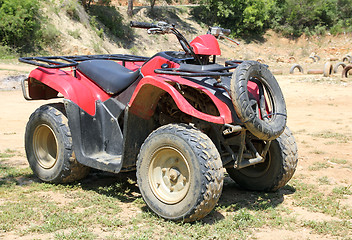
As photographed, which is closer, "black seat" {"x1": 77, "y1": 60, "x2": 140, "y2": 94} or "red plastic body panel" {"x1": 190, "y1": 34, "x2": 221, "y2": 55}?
"red plastic body panel" {"x1": 190, "y1": 34, "x2": 221, "y2": 55}

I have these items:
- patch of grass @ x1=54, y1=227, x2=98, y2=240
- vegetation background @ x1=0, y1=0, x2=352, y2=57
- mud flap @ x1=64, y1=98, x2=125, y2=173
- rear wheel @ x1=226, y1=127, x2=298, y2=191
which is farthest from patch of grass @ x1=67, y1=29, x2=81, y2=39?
patch of grass @ x1=54, y1=227, x2=98, y2=240

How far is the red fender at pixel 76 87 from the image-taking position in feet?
17.3

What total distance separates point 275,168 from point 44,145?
114 inches

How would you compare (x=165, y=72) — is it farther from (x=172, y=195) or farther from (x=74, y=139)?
(x=74, y=139)

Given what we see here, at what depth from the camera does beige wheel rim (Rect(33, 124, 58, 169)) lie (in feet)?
18.8

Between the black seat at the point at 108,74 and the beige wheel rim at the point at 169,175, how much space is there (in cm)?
107

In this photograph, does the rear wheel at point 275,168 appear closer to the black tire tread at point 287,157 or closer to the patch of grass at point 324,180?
the black tire tread at point 287,157

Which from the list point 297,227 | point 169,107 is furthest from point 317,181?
point 169,107

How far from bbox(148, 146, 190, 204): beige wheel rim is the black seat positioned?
42.2 inches

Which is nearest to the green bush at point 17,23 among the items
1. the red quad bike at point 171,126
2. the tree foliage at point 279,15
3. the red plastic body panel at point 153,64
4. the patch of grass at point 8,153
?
the patch of grass at point 8,153

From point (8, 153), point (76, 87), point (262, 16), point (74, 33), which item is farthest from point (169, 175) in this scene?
point (262, 16)

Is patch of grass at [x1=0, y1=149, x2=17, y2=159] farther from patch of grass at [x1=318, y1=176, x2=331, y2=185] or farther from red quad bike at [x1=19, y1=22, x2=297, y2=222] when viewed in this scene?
patch of grass at [x1=318, y1=176, x2=331, y2=185]

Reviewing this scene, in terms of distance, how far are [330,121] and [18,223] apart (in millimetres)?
8362

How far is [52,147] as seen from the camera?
585 cm
